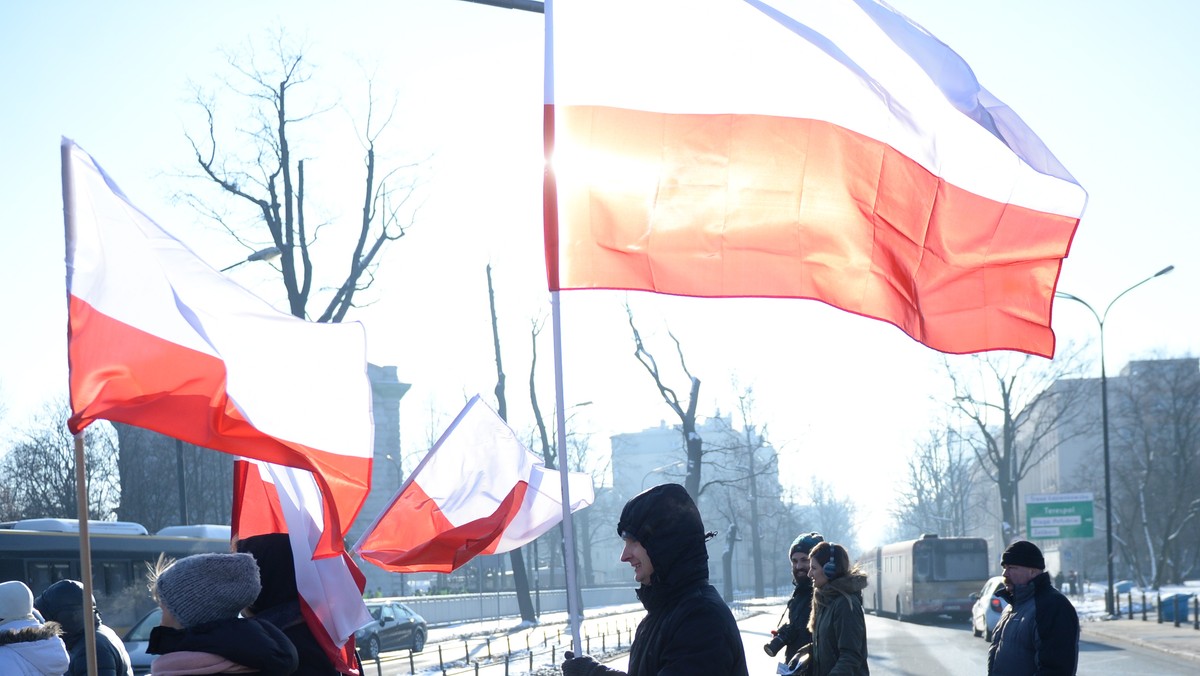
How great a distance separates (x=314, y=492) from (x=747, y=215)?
255 cm

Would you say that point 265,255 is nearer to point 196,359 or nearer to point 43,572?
point 43,572

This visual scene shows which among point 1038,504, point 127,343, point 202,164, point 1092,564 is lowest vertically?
point 1092,564

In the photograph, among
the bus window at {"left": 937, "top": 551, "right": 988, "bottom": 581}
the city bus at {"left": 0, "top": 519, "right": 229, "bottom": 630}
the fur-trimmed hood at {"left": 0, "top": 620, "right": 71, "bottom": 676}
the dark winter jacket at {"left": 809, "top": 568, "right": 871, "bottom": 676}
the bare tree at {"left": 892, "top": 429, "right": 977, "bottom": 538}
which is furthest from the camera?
→ the bare tree at {"left": 892, "top": 429, "right": 977, "bottom": 538}

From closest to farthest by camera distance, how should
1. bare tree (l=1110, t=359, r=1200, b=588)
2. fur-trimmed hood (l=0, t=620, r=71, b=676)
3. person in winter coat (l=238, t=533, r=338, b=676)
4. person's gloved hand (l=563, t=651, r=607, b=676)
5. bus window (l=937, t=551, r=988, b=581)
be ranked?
person's gloved hand (l=563, t=651, r=607, b=676) < person in winter coat (l=238, t=533, r=338, b=676) < fur-trimmed hood (l=0, t=620, r=71, b=676) < bus window (l=937, t=551, r=988, b=581) < bare tree (l=1110, t=359, r=1200, b=588)

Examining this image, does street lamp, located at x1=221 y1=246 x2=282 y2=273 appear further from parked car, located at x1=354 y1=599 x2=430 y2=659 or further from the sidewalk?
the sidewalk

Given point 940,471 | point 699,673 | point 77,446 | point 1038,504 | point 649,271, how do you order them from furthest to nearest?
1. point 940,471
2. point 1038,504
3. point 649,271
4. point 77,446
5. point 699,673

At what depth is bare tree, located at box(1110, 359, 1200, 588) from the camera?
64.8 meters

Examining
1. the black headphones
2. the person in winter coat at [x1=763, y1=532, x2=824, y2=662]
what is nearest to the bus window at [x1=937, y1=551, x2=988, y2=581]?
the person in winter coat at [x1=763, y1=532, x2=824, y2=662]

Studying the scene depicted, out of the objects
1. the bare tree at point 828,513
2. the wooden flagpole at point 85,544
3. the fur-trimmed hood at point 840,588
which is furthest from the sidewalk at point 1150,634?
the bare tree at point 828,513

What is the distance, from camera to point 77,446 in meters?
5.15

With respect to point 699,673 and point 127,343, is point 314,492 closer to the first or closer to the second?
point 127,343

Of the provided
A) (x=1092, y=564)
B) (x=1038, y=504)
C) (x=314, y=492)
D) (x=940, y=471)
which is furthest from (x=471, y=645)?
(x=940, y=471)

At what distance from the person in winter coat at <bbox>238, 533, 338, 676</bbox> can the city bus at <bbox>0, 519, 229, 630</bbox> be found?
17.3 metres

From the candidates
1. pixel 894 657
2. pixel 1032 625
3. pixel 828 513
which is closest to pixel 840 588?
pixel 1032 625
